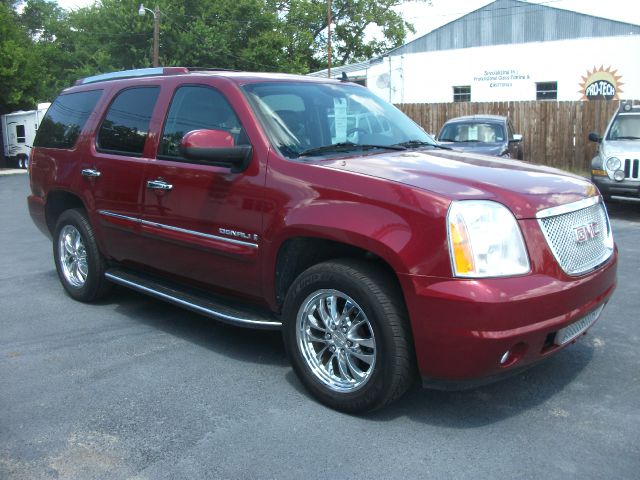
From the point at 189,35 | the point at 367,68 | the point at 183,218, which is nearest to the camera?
the point at 183,218

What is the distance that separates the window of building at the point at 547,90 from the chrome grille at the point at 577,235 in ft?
79.7

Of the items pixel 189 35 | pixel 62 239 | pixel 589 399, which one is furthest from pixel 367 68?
pixel 589 399

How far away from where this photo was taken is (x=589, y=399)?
3.81 m

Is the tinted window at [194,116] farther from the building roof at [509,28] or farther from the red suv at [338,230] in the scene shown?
the building roof at [509,28]

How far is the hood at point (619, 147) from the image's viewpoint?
1096cm

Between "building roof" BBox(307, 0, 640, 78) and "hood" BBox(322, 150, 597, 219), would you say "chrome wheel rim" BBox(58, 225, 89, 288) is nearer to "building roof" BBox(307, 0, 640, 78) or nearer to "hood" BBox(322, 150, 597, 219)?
"hood" BBox(322, 150, 597, 219)

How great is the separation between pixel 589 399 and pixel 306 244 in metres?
1.86

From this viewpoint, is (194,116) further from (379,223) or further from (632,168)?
(632,168)

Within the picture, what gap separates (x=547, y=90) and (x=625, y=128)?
15687mm

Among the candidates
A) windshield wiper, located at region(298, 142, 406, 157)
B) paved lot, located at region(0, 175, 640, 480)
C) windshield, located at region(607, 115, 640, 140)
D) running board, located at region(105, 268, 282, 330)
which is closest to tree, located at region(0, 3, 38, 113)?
windshield, located at region(607, 115, 640, 140)

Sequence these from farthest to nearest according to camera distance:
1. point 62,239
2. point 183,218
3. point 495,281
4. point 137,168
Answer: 1. point 62,239
2. point 137,168
3. point 183,218
4. point 495,281

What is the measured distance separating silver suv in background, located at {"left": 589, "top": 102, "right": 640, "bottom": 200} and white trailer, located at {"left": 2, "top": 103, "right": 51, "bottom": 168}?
26.2 m

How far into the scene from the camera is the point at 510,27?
100 feet

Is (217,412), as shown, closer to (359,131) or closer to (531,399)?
(531,399)
